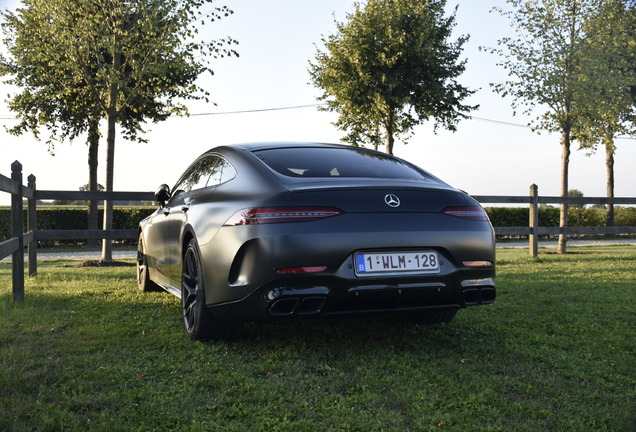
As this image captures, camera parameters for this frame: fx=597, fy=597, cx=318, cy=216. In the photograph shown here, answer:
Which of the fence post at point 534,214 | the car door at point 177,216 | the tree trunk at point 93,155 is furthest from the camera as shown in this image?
the tree trunk at point 93,155

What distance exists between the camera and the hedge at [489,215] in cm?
2389

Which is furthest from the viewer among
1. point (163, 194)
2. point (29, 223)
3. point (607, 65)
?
point (607, 65)

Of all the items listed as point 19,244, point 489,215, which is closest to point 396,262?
point 19,244

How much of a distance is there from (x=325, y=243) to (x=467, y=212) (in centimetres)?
115

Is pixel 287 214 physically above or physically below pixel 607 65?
below

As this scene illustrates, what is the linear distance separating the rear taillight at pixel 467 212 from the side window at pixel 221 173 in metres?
1.58

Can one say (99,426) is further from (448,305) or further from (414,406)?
(448,305)

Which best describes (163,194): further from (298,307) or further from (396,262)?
(396,262)

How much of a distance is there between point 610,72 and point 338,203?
1771 centimetres

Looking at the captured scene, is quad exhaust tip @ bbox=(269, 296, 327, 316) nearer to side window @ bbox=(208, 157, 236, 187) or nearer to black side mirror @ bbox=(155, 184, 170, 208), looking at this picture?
side window @ bbox=(208, 157, 236, 187)

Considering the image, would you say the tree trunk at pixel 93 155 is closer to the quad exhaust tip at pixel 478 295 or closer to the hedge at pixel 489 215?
the hedge at pixel 489 215

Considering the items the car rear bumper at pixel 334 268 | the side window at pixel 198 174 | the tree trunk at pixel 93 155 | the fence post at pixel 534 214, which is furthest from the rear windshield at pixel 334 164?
the tree trunk at pixel 93 155

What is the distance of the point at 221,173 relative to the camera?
472cm

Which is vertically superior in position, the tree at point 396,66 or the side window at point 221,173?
the tree at point 396,66
